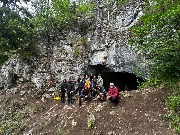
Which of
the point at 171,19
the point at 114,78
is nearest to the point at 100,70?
the point at 114,78

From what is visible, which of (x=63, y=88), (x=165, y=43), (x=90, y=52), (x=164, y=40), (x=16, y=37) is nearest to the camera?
(x=165, y=43)

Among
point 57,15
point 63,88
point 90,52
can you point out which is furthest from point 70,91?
point 57,15

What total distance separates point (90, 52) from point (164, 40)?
8398mm

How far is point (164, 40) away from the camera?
47.5 ft

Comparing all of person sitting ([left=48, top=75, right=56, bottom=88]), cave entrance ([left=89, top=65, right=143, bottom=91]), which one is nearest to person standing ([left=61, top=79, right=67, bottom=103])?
person sitting ([left=48, top=75, right=56, bottom=88])

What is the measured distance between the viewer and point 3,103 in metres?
20.5

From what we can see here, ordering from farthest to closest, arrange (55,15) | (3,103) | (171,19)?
1. (55,15)
2. (3,103)
3. (171,19)

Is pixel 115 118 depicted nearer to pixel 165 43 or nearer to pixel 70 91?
pixel 165 43

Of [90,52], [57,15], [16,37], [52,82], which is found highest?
[57,15]

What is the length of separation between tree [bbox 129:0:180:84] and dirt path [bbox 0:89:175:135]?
1109 millimetres

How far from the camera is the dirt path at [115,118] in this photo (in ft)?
39.8

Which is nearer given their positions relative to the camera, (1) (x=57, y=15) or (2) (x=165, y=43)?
(2) (x=165, y=43)

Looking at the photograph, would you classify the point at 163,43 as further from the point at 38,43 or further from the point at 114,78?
the point at 38,43

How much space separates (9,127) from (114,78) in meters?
10.1
